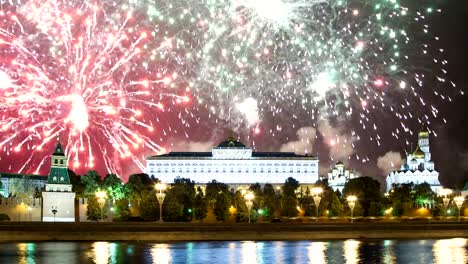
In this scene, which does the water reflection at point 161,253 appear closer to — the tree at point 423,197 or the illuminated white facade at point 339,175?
the tree at point 423,197

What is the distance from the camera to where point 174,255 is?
3888cm

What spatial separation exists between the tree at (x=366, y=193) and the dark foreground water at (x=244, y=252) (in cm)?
4898

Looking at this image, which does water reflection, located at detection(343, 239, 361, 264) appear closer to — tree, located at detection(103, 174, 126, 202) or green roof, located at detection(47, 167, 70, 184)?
green roof, located at detection(47, 167, 70, 184)

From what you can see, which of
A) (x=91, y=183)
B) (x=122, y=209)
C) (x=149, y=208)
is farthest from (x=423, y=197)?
(x=91, y=183)

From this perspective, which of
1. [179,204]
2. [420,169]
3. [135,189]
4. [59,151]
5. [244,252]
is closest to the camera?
[244,252]

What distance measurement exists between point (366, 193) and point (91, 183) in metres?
38.2

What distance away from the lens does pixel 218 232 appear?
173 ft

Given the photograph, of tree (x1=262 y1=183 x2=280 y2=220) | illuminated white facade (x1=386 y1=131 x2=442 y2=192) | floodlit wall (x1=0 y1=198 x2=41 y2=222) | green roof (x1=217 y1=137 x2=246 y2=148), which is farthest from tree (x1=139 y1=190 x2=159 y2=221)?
green roof (x1=217 y1=137 x2=246 y2=148)

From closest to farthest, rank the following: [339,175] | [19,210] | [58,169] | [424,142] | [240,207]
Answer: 1. [19,210]
2. [58,169]
3. [240,207]
4. [424,142]
5. [339,175]

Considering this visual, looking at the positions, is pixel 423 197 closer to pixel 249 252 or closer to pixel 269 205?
pixel 269 205

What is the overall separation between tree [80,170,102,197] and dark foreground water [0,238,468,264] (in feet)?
156

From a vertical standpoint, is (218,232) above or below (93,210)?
below

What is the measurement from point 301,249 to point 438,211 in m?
66.1

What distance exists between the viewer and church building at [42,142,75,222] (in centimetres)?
8203
